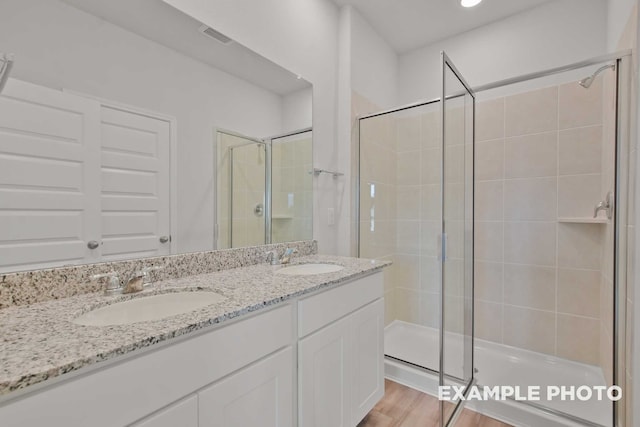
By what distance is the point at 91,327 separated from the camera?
71 centimetres

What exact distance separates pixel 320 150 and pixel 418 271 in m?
1.39

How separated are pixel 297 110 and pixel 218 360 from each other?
59.3 inches

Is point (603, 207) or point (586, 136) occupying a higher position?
point (586, 136)

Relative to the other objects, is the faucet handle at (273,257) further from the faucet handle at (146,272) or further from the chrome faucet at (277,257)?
the faucet handle at (146,272)

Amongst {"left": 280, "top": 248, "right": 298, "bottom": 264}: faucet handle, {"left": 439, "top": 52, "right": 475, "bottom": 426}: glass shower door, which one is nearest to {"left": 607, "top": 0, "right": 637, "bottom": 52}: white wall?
{"left": 439, "top": 52, "right": 475, "bottom": 426}: glass shower door

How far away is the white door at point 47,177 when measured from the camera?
88 cm

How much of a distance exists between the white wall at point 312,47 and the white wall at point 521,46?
98 centimetres

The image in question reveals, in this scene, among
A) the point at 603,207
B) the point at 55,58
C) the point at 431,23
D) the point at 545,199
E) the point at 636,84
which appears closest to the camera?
the point at 55,58

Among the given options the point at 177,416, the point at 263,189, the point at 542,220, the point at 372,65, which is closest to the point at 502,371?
the point at 542,220

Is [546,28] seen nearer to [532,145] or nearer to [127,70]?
[532,145]

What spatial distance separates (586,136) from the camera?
6.44ft

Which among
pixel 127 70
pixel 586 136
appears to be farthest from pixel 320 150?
pixel 586 136

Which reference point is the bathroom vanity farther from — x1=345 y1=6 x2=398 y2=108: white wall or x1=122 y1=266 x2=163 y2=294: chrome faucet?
x1=345 y1=6 x2=398 y2=108: white wall

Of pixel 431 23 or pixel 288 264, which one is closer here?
pixel 288 264
